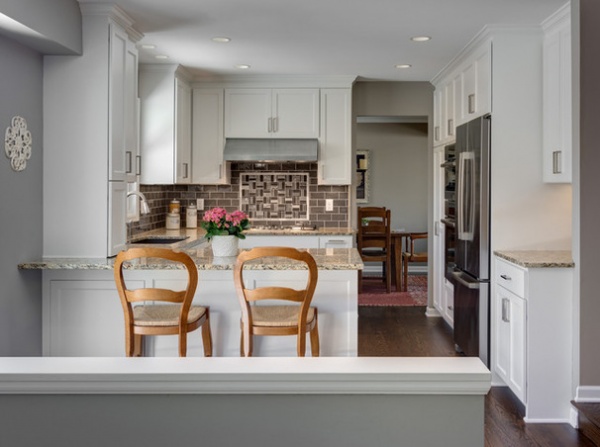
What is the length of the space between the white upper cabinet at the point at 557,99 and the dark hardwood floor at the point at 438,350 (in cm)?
146

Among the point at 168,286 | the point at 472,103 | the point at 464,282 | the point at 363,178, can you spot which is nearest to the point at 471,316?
the point at 464,282

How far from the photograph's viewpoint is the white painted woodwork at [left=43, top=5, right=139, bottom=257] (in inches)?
155

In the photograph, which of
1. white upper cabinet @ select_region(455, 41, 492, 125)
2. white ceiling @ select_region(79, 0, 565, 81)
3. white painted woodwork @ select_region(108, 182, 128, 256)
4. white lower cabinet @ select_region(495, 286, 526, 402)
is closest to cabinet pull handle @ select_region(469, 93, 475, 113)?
white upper cabinet @ select_region(455, 41, 492, 125)

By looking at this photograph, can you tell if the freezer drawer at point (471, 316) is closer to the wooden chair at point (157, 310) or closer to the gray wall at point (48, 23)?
the wooden chair at point (157, 310)

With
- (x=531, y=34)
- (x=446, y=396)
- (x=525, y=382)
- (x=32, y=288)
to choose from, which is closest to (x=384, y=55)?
(x=531, y=34)

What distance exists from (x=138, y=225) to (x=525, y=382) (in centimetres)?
Answer: 355

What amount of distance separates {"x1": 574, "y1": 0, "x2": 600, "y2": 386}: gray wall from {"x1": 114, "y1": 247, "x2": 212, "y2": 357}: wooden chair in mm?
2097

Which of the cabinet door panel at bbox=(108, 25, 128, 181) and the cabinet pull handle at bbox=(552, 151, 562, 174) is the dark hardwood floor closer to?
the cabinet pull handle at bbox=(552, 151, 562, 174)

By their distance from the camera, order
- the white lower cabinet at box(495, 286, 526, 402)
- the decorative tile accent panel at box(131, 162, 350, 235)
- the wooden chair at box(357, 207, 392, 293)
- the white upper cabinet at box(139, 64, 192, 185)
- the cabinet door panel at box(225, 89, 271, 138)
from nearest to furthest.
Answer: the white lower cabinet at box(495, 286, 526, 402) < the white upper cabinet at box(139, 64, 192, 185) < the cabinet door panel at box(225, 89, 271, 138) < the decorative tile accent panel at box(131, 162, 350, 235) < the wooden chair at box(357, 207, 392, 293)

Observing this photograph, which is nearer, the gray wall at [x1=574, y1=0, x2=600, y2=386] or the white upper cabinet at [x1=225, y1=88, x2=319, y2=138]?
the gray wall at [x1=574, y1=0, x2=600, y2=386]

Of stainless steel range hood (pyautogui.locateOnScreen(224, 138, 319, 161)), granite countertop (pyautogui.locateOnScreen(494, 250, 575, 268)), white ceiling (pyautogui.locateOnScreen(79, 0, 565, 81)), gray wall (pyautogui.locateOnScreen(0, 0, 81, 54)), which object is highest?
white ceiling (pyautogui.locateOnScreen(79, 0, 565, 81))

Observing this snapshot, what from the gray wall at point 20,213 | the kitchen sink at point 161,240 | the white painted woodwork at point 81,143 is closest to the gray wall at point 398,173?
the kitchen sink at point 161,240

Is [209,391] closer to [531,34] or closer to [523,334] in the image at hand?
[523,334]

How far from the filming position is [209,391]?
159cm
